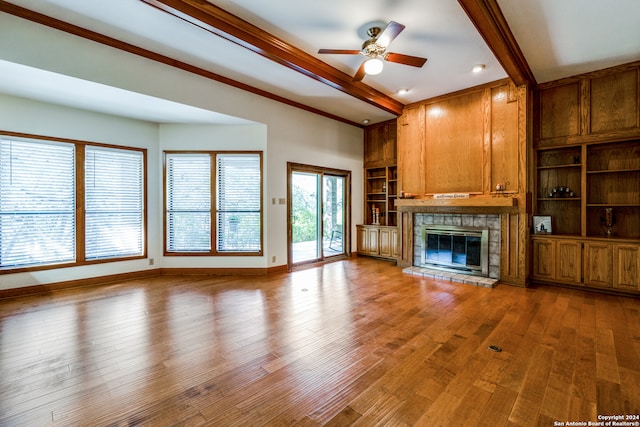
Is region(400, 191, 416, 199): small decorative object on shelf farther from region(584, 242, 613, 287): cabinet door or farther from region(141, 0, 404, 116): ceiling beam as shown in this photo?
region(584, 242, 613, 287): cabinet door

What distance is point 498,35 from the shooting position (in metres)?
3.15

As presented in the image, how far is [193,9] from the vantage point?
9.30 ft

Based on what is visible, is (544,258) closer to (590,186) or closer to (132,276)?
(590,186)

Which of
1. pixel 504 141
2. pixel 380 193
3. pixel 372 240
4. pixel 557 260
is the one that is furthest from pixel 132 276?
pixel 557 260

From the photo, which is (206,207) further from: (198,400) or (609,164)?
(609,164)

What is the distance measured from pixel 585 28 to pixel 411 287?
3863 millimetres

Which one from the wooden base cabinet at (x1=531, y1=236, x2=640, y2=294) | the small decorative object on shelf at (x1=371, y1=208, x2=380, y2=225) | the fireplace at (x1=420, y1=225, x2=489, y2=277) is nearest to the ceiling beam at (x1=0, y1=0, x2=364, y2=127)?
the small decorative object on shelf at (x1=371, y1=208, x2=380, y2=225)

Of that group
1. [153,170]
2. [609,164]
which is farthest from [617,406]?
[153,170]

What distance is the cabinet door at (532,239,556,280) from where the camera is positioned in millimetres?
4574

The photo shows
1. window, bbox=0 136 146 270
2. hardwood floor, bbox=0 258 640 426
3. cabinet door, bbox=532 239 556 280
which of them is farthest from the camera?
cabinet door, bbox=532 239 556 280

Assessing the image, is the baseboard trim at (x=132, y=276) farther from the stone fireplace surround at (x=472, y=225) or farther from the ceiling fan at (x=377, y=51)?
the ceiling fan at (x=377, y=51)

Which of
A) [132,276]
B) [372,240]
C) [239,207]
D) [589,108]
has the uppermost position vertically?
[589,108]

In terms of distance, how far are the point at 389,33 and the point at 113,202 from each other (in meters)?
4.97

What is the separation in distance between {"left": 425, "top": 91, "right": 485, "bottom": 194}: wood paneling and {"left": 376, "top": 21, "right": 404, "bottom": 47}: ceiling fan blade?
258 centimetres
